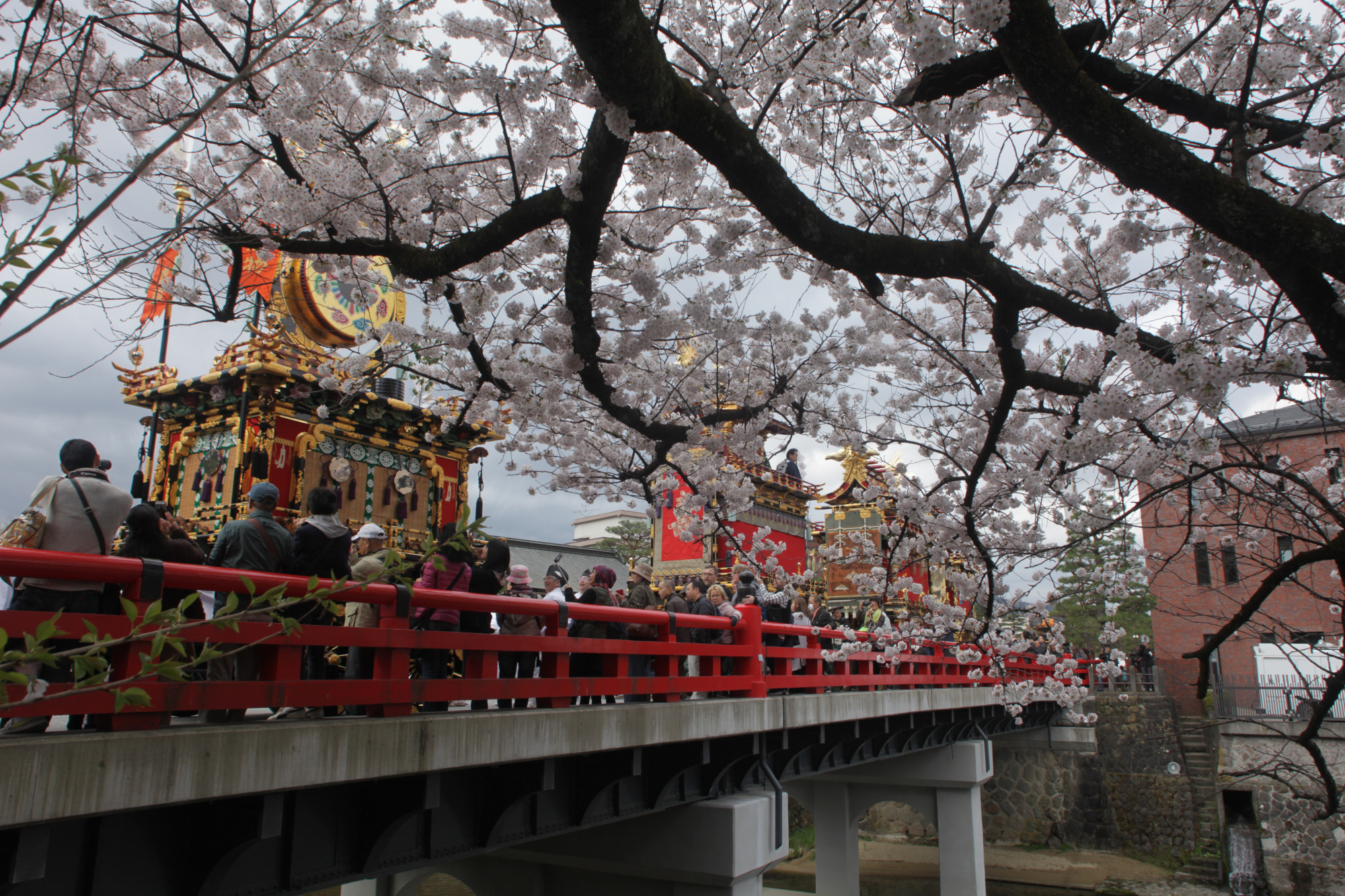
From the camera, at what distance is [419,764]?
5.08m

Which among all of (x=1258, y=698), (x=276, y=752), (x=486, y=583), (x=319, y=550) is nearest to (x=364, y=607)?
(x=486, y=583)

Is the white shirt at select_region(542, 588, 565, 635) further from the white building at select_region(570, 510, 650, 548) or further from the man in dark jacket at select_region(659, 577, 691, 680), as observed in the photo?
the white building at select_region(570, 510, 650, 548)

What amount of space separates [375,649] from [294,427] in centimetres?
1211

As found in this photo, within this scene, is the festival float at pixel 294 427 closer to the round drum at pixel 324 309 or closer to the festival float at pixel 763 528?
the round drum at pixel 324 309

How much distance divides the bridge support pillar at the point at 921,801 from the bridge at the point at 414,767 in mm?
6313

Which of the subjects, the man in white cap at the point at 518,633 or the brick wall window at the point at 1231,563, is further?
the man in white cap at the point at 518,633

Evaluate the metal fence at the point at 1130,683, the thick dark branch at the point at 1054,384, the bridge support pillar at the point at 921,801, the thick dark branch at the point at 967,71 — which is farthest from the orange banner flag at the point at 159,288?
the metal fence at the point at 1130,683

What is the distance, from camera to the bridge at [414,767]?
12.4 feet

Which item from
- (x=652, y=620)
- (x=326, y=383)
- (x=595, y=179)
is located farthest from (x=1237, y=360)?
(x=326, y=383)

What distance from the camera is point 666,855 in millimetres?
8992

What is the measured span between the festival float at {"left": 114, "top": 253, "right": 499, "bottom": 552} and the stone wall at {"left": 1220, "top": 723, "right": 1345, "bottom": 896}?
20528 mm

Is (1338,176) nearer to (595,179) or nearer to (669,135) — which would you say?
(595,179)

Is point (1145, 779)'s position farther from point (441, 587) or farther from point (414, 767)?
point (414, 767)

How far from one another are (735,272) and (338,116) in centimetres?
426
